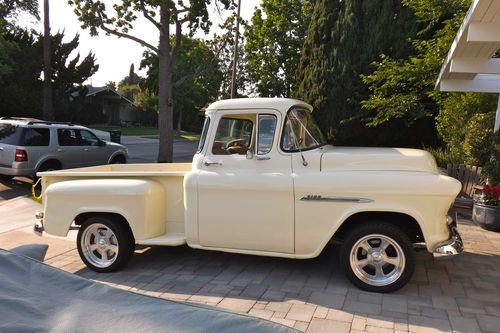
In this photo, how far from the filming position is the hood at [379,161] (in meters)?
4.58

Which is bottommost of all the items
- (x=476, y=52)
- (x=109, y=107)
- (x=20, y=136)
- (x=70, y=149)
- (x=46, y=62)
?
(x=70, y=149)

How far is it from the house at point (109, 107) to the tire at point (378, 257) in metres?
40.1

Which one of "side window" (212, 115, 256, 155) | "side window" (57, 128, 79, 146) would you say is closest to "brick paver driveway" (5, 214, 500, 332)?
"side window" (212, 115, 256, 155)

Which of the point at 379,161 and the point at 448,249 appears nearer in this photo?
the point at 448,249

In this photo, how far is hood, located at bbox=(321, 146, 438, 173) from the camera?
15.0ft

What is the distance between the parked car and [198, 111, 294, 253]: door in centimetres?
748

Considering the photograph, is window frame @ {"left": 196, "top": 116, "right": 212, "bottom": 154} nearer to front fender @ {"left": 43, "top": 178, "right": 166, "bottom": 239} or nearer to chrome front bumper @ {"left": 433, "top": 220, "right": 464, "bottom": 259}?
front fender @ {"left": 43, "top": 178, "right": 166, "bottom": 239}

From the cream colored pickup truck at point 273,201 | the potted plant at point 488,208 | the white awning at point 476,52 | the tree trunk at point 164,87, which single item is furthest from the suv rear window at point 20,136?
the potted plant at point 488,208

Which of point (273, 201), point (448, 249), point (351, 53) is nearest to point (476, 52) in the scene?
point (448, 249)

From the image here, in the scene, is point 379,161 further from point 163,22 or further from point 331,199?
point 163,22

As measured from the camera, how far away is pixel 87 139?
12.5 metres

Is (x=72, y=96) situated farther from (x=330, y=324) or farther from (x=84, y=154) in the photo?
(x=330, y=324)

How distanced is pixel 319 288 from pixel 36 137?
9.11 m

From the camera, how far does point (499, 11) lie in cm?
484
